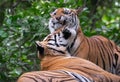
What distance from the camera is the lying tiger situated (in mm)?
8198

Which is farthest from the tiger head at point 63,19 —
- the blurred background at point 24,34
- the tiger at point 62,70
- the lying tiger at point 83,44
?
the tiger at point 62,70

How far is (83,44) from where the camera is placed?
8398 millimetres

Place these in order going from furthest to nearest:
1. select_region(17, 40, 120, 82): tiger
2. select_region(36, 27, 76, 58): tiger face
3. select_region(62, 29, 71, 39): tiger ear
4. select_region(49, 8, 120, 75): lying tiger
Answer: select_region(49, 8, 120, 75): lying tiger → select_region(62, 29, 71, 39): tiger ear → select_region(36, 27, 76, 58): tiger face → select_region(17, 40, 120, 82): tiger

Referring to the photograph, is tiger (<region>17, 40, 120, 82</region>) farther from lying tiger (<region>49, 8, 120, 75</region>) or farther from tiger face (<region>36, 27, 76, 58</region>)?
lying tiger (<region>49, 8, 120, 75</region>)

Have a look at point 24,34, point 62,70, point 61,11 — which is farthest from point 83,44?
point 62,70

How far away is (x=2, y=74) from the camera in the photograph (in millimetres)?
7766

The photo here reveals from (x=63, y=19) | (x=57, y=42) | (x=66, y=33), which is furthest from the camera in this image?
(x=63, y=19)

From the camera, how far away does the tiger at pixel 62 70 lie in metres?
5.55

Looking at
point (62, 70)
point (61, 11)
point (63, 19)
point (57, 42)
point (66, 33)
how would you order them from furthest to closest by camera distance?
point (61, 11) → point (63, 19) → point (66, 33) → point (57, 42) → point (62, 70)

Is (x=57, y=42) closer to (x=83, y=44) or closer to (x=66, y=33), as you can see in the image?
(x=66, y=33)

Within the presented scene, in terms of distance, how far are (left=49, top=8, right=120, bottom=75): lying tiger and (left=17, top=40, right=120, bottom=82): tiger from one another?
2.71 feet

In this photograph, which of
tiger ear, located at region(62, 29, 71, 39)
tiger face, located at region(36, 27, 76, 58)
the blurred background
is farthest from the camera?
the blurred background

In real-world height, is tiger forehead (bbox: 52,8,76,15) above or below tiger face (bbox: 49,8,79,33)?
above

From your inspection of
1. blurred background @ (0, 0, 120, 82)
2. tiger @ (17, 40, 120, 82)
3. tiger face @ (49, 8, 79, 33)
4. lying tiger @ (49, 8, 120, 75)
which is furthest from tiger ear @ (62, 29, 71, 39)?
blurred background @ (0, 0, 120, 82)
